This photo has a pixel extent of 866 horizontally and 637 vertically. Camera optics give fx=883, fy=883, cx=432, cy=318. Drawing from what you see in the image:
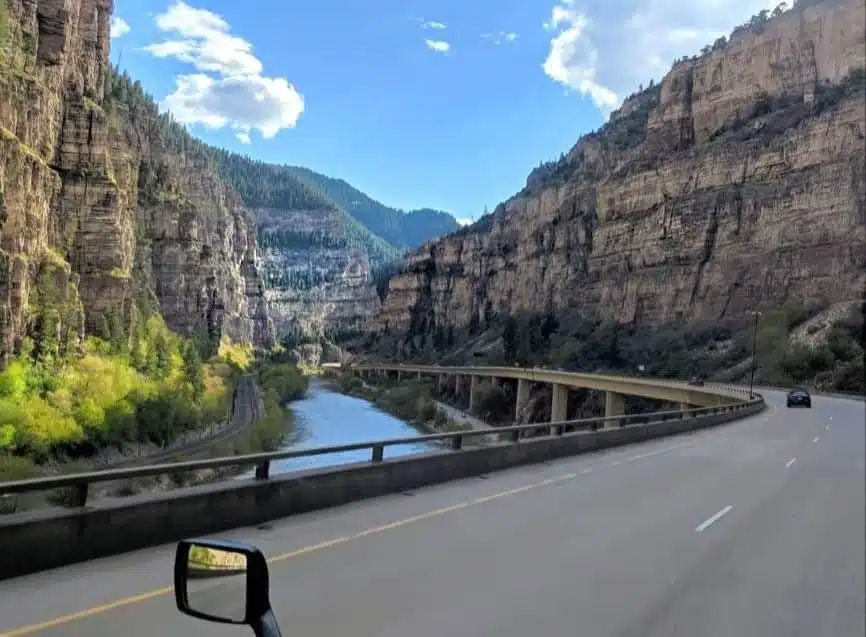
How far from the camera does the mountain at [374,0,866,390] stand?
87.4m

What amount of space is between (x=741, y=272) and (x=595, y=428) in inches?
3033

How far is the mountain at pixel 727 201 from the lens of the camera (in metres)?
87.4

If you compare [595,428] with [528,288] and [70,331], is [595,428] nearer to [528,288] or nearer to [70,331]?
[70,331]

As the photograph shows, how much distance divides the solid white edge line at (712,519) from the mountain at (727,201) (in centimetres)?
5089

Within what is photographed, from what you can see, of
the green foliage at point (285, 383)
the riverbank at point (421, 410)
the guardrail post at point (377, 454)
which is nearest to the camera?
the guardrail post at point (377, 454)

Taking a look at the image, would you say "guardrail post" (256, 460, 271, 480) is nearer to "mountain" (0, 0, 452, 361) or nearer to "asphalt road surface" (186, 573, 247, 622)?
"asphalt road surface" (186, 573, 247, 622)

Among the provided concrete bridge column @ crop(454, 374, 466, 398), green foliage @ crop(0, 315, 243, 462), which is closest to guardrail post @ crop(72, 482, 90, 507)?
green foliage @ crop(0, 315, 243, 462)

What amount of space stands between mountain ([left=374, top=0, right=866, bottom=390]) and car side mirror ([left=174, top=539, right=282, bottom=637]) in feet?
203

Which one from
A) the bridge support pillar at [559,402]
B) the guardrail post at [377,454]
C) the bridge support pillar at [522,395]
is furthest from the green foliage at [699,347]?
the guardrail post at [377,454]

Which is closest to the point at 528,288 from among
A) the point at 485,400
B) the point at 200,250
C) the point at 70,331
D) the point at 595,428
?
the point at 485,400

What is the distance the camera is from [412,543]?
9.59 meters

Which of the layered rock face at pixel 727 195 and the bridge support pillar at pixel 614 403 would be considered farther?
the layered rock face at pixel 727 195

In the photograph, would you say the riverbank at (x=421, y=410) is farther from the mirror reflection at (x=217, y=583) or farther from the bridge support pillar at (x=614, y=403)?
the mirror reflection at (x=217, y=583)

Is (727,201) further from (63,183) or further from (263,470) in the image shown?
(263,470)
